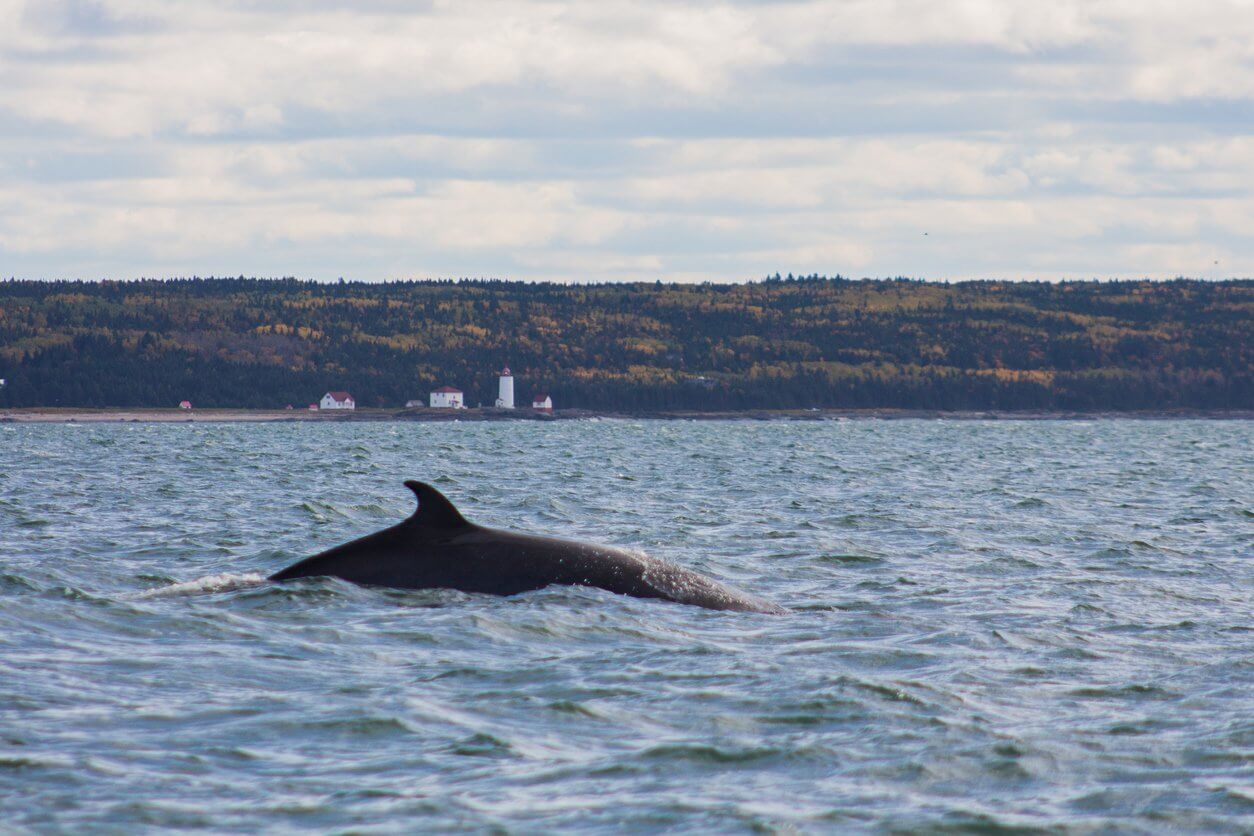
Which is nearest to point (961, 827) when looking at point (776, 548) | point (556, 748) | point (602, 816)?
point (602, 816)

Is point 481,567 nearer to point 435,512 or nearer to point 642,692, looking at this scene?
point 435,512

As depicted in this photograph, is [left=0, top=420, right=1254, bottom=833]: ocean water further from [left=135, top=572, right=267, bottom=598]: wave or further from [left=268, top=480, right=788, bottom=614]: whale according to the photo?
[left=268, top=480, right=788, bottom=614]: whale

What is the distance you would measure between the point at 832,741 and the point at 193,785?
16.1 feet

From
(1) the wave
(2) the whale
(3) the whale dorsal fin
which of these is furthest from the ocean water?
(3) the whale dorsal fin

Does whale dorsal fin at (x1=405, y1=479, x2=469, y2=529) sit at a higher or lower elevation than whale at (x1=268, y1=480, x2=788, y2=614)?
higher

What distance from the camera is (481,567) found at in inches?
742

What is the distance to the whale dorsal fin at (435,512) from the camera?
18172 mm

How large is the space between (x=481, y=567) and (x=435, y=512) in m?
0.93

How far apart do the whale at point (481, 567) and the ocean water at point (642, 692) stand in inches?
13.3

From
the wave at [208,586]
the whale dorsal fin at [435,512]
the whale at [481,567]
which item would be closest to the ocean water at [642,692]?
the wave at [208,586]

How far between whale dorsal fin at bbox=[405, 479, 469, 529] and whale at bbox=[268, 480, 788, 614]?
12 mm

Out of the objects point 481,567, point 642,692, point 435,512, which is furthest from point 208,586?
point 642,692

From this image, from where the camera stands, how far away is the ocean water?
34.9ft

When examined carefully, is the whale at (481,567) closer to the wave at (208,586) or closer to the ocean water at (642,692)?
the ocean water at (642,692)
